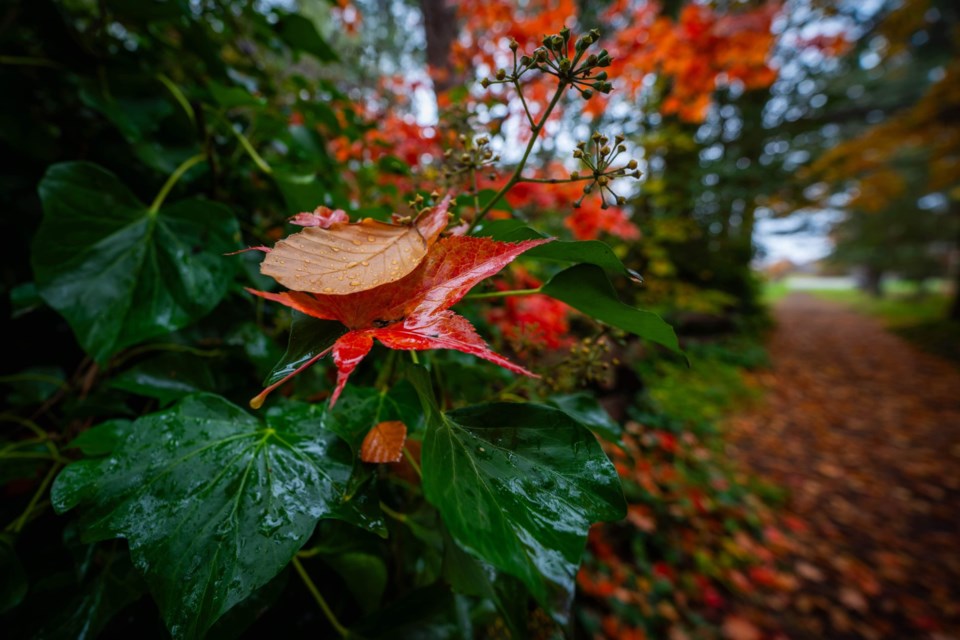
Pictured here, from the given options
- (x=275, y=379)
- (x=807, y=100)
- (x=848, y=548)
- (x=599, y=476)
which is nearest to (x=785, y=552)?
(x=848, y=548)

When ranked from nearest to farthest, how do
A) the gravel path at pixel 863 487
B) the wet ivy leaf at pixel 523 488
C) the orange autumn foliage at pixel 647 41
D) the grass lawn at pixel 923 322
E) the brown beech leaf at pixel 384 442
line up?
the wet ivy leaf at pixel 523 488 < the brown beech leaf at pixel 384 442 < the gravel path at pixel 863 487 < the orange autumn foliage at pixel 647 41 < the grass lawn at pixel 923 322

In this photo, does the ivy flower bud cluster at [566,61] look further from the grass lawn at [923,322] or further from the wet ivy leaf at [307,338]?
the grass lawn at [923,322]

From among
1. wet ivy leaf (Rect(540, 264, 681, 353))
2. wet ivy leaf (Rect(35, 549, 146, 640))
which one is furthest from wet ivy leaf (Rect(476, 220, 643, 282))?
wet ivy leaf (Rect(35, 549, 146, 640))

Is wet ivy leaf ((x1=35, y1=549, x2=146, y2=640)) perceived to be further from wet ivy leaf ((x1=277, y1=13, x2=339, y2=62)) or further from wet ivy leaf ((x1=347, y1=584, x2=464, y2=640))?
wet ivy leaf ((x1=277, y1=13, x2=339, y2=62))

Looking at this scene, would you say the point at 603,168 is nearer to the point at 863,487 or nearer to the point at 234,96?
the point at 234,96

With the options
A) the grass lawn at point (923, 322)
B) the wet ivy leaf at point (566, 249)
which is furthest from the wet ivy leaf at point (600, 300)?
the grass lawn at point (923, 322)

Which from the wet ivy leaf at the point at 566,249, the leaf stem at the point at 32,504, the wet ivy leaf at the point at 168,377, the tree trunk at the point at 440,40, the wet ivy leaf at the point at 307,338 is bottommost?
the leaf stem at the point at 32,504

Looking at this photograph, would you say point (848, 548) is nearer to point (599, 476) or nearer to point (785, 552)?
point (785, 552)
